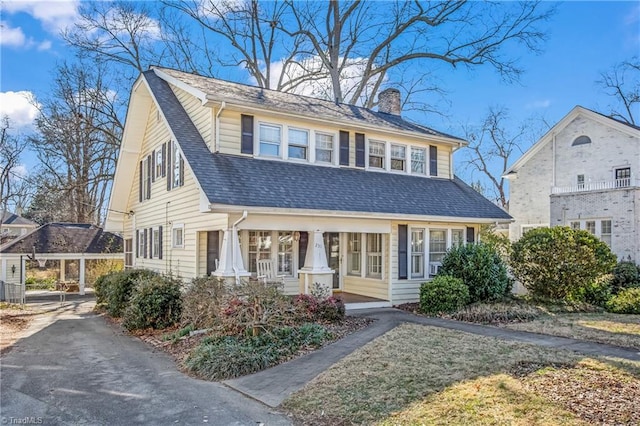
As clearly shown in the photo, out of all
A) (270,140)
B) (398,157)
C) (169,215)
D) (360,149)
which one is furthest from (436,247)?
(169,215)

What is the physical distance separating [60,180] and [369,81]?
62.7ft

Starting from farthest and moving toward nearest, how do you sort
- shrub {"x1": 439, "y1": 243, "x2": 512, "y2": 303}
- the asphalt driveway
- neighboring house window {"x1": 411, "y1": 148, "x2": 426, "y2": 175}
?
1. neighboring house window {"x1": 411, "y1": 148, "x2": 426, "y2": 175}
2. shrub {"x1": 439, "y1": 243, "x2": 512, "y2": 303}
3. the asphalt driveway

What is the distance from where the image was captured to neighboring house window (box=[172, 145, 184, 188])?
41.9 ft

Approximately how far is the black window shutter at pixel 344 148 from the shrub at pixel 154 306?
6017mm

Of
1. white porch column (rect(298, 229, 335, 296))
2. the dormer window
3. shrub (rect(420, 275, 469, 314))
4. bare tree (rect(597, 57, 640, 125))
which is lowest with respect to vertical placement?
shrub (rect(420, 275, 469, 314))

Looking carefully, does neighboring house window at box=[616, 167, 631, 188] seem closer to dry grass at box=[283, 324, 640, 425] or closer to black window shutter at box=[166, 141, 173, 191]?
dry grass at box=[283, 324, 640, 425]

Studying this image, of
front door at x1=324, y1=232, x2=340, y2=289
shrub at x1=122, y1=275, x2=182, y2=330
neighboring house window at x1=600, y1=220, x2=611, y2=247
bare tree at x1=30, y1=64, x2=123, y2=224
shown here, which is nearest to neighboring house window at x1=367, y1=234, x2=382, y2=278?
front door at x1=324, y1=232, x2=340, y2=289

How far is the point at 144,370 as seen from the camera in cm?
768

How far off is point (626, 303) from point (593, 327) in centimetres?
363

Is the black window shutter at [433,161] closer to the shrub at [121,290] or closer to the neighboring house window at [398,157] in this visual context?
the neighboring house window at [398,157]

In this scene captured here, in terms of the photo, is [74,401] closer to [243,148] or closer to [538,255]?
[243,148]

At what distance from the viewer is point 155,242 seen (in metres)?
15.3

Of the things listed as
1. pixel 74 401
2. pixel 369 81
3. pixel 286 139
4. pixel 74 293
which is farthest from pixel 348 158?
pixel 74 293

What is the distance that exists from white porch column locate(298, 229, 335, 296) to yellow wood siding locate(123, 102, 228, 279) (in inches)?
95.3
